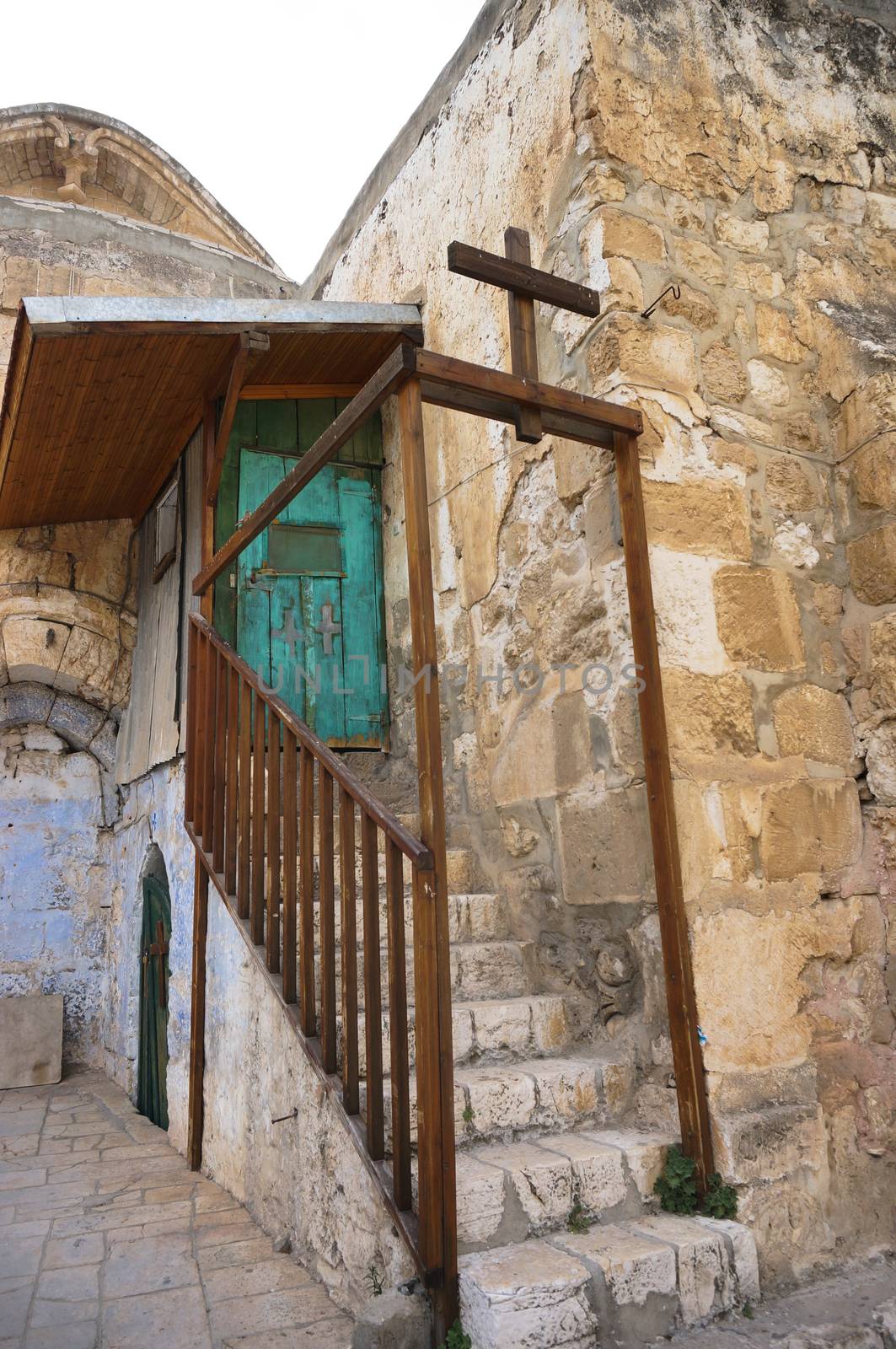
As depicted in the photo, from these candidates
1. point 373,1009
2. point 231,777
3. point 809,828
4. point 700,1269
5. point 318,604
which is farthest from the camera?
point 318,604

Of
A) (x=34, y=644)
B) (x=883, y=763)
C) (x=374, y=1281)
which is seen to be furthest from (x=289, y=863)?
(x=34, y=644)

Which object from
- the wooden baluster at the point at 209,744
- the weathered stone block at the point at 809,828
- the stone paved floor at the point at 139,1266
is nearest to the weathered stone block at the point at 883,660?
the weathered stone block at the point at 809,828

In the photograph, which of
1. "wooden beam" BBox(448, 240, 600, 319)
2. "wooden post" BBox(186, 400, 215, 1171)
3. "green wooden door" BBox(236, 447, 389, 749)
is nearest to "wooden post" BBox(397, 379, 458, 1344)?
"wooden beam" BBox(448, 240, 600, 319)

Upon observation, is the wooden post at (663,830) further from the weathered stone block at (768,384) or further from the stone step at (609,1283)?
the weathered stone block at (768,384)

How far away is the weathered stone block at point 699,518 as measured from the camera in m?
2.60

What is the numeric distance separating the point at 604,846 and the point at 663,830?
32 centimetres

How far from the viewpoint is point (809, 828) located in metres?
2.61

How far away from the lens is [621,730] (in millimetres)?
2584

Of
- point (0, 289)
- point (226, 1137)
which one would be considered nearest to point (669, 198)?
point (226, 1137)

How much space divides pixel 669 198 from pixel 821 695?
1.60 metres

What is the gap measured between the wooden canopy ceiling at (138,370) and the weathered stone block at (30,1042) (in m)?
3.10

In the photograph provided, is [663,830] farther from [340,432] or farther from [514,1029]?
[340,432]

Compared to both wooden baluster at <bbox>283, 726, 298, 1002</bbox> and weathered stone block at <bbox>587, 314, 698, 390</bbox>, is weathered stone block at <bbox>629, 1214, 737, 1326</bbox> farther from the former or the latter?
weathered stone block at <bbox>587, 314, 698, 390</bbox>

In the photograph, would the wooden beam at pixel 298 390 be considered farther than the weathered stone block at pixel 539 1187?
Yes
